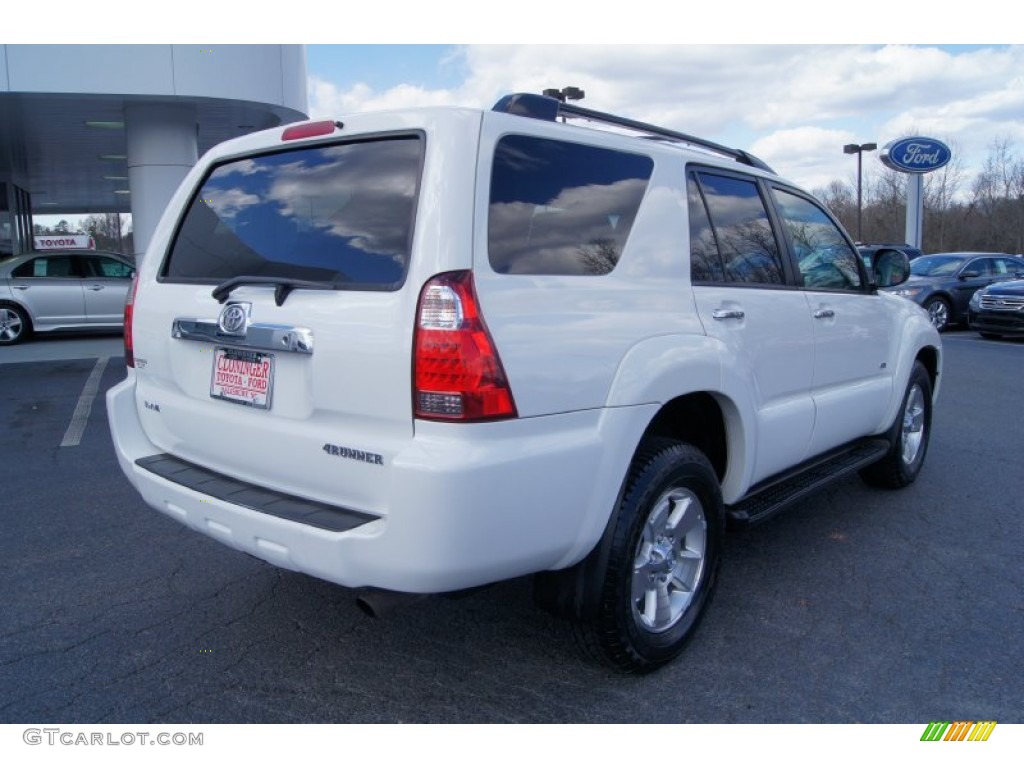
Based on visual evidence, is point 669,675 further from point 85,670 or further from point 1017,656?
point 85,670

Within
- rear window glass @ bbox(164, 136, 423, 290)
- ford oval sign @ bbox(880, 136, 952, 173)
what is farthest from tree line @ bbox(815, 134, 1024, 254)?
rear window glass @ bbox(164, 136, 423, 290)

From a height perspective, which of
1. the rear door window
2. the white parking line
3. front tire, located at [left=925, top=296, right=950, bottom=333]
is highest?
the rear door window

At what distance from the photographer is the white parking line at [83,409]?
6.78 metres

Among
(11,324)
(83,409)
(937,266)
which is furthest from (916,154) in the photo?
(83,409)

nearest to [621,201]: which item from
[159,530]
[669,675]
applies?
[669,675]

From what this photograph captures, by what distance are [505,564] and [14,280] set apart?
13.5 metres

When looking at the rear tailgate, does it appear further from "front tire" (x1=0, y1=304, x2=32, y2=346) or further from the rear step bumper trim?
"front tire" (x1=0, y1=304, x2=32, y2=346)

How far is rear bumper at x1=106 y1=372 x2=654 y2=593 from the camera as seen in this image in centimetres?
233

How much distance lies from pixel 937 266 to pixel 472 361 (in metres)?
17.6

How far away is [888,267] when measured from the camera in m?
4.96

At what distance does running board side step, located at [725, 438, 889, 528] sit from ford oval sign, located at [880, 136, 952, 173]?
25583mm

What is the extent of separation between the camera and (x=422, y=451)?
2355 millimetres

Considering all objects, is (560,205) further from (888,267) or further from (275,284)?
(888,267)

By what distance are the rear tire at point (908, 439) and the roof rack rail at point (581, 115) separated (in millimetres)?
1982
